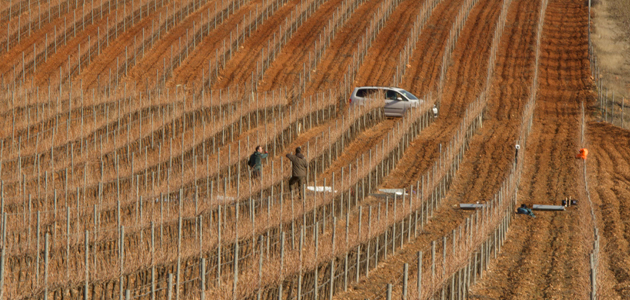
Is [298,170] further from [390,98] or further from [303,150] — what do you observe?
[390,98]

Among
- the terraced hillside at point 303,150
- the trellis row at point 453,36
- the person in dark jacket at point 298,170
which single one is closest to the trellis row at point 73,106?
the terraced hillside at point 303,150

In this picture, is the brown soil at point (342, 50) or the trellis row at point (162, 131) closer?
the trellis row at point (162, 131)

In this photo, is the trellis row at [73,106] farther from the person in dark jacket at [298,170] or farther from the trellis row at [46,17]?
the trellis row at [46,17]

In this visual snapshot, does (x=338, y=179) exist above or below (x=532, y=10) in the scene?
below

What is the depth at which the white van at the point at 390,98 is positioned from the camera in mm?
32688

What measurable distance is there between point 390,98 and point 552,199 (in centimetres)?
1140

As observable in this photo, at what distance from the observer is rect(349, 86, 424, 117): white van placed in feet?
→ 107

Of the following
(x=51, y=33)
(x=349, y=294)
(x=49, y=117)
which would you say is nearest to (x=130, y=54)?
(x=51, y=33)

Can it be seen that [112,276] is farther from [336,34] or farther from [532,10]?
[532,10]

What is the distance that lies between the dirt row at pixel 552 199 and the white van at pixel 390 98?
14.2 ft

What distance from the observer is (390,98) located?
33.2 m

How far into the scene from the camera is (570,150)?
96.4ft

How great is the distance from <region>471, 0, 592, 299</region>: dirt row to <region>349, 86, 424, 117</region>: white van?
14.2ft

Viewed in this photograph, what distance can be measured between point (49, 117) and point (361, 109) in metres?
9.66
